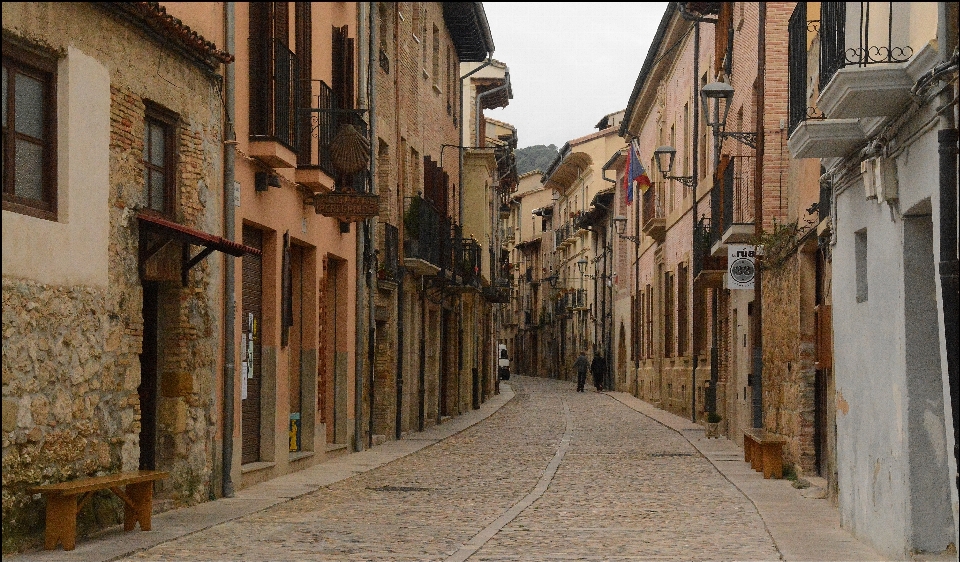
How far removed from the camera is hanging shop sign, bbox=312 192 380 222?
1738 centimetres

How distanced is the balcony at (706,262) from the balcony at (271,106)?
31.7 ft

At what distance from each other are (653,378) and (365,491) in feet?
81.8

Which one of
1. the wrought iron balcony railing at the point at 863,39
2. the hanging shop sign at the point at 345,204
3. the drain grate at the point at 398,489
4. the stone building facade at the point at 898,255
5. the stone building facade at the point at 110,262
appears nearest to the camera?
the stone building facade at the point at 898,255

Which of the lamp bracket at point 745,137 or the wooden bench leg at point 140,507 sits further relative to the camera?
the lamp bracket at point 745,137

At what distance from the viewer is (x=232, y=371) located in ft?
45.3

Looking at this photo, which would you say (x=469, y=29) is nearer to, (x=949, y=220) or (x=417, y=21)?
(x=417, y=21)

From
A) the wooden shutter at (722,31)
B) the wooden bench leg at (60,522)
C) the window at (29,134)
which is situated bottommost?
the wooden bench leg at (60,522)

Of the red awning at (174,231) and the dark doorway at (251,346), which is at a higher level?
the red awning at (174,231)

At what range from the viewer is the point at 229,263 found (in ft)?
45.1

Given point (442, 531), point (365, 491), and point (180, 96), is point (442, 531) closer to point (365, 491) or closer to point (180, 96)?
point (365, 491)

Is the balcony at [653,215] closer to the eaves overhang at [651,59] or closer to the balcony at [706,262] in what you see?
the eaves overhang at [651,59]

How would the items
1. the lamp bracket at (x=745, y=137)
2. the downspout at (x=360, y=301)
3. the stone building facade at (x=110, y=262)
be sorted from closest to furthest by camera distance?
the stone building facade at (x=110, y=262) < the lamp bracket at (x=745, y=137) < the downspout at (x=360, y=301)

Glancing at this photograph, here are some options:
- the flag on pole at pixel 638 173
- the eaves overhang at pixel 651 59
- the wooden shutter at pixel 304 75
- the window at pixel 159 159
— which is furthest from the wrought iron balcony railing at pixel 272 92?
the flag on pole at pixel 638 173

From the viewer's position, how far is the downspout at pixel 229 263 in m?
13.7
